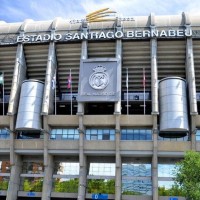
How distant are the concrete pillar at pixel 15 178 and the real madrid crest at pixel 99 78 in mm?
16699

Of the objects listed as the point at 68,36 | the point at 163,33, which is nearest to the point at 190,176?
the point at 163,33

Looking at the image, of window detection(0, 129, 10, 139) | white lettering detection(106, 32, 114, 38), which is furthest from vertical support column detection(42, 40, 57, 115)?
white lettering detection(106, 32, 114, 38)

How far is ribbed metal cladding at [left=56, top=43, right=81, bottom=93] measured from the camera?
192 ft

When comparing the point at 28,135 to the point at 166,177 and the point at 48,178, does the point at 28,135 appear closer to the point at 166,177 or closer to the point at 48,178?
the point at 48,178

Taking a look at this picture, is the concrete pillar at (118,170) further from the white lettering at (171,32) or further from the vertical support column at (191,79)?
the white lettering at (171,32)

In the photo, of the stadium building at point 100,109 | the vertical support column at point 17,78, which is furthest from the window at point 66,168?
the vertical support column at point 17,78

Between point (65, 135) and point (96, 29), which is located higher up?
point (96, 29)

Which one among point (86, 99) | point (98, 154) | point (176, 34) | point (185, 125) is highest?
point (176, 34)

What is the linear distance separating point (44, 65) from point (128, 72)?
14722 mm

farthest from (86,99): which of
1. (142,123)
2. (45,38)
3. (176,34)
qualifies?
(176,34)

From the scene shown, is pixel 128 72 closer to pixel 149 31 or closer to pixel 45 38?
pixel 149 31

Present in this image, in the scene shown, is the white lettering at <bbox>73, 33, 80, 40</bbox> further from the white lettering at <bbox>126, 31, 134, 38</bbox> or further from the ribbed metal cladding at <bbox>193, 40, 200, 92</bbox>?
the ribbed metal cladding at <bbox>193, 40, 200, 92</bbox>

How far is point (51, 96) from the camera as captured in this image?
56688 millimetres

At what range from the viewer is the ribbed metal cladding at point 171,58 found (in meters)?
56.4
